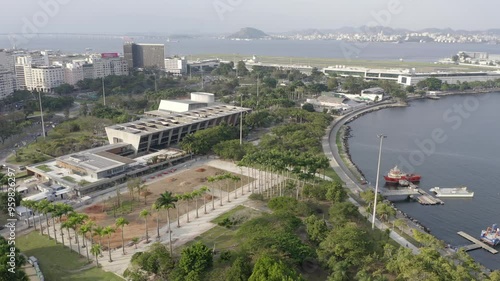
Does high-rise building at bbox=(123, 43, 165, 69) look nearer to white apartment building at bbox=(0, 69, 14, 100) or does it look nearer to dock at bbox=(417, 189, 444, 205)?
white apartment building at bbox=(0, 69, 14, 100)

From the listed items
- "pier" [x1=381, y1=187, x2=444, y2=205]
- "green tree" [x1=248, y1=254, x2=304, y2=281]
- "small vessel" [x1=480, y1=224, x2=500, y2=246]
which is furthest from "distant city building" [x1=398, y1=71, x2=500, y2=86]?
"green tree" [x1=248, y1=254, x2=304, y2=281]

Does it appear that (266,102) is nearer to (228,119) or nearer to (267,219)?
(228,119)

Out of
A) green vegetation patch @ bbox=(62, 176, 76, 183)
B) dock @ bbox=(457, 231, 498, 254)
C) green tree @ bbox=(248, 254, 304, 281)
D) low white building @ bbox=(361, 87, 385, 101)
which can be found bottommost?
dock @ bbox=(457, 231, 498, 254)

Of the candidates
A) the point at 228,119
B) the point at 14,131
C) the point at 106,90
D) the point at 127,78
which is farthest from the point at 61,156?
the point at 127,78

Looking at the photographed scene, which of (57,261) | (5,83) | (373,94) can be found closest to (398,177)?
(57,261)

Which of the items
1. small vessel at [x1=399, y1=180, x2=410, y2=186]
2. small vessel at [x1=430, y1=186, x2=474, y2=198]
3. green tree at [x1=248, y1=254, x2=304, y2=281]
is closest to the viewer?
green tree at [x1=248, y1=254, x2=304, y2=281]

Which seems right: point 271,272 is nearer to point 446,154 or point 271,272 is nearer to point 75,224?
point 75,224
